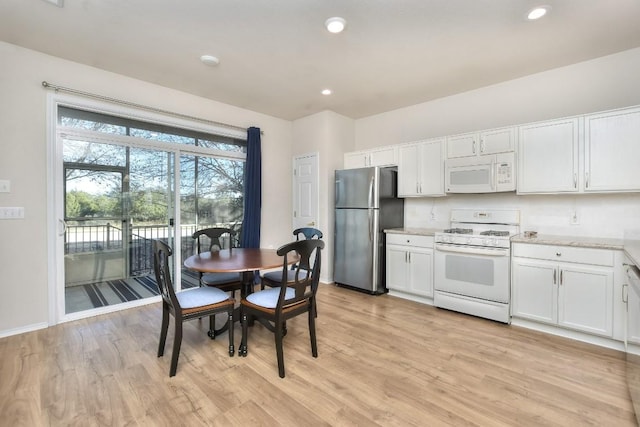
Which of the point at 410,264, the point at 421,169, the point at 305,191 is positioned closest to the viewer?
the point at 410,264

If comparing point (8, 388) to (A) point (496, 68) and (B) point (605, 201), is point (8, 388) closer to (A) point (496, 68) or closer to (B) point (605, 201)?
(A) point (496, 68)

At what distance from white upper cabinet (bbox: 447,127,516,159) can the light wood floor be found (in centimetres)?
191

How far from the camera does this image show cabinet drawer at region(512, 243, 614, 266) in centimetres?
247

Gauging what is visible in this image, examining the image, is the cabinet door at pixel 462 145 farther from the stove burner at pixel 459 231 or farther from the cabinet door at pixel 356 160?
the cabinet door at pixel 356 160

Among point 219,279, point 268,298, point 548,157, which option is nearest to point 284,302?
point 268,298

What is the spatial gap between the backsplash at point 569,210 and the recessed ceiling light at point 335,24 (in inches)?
99.5

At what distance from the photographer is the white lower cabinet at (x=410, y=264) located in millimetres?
3602

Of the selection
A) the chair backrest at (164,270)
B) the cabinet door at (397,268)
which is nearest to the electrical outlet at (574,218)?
the cabinet door at (397,268)

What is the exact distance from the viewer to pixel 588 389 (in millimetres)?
1934

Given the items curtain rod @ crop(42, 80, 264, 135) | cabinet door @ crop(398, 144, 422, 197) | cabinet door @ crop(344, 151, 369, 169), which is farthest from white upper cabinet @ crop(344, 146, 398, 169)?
→ curtain rod @ crop(42, 80, 264, 135)

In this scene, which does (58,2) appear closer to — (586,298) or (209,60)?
(209,60)

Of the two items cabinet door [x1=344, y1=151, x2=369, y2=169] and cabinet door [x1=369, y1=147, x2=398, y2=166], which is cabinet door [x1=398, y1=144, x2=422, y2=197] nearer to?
cabinet door [x1=369, y1=147, x2=398, y2=166]

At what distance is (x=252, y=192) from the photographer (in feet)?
14.5

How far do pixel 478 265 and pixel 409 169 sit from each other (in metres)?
1.53
